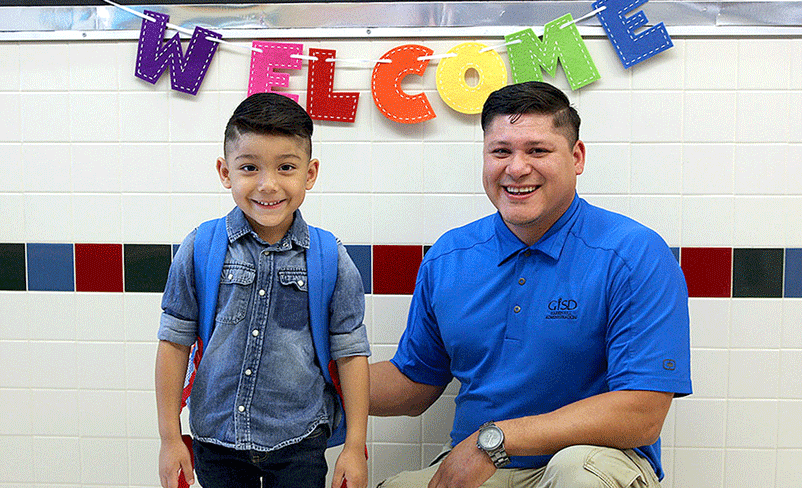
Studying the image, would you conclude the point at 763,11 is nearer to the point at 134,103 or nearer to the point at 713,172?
the point at 713,172

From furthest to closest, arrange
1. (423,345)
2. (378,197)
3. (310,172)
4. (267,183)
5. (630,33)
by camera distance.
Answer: (378,197), (630,33), (423,345), (310,172), (267,183)

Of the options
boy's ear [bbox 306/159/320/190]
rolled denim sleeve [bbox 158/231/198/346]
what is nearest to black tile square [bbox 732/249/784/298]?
boy's ear [bbox 306/159/320/190]

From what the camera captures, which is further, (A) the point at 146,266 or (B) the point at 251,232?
(A) the point at 146,266

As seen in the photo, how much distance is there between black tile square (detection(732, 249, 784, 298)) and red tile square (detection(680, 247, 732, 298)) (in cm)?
2

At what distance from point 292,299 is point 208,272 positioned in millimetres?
192

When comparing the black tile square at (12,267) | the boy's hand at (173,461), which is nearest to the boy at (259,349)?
the boy's hand at (173,461)

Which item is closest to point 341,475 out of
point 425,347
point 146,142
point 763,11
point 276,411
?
point 276,411

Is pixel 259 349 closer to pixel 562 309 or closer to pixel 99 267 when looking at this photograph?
pixel 562 309

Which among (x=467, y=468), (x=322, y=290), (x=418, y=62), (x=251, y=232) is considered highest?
(x=418, y=62)

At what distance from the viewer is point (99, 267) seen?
233 cm

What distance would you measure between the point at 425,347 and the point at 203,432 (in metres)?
0.69

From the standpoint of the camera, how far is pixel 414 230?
7.45 feet

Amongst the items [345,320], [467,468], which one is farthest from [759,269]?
[345,320]

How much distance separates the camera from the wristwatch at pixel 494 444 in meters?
1.65
